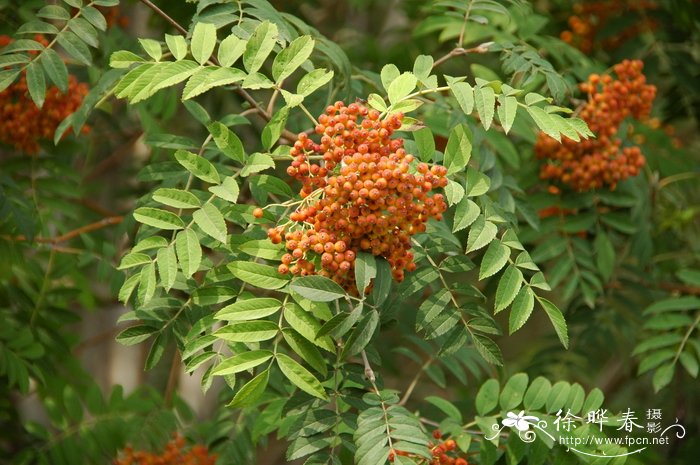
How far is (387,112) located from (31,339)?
1.43m

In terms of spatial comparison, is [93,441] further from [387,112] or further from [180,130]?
[180,130]

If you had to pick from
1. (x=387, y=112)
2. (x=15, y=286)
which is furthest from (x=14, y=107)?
(x=387, y=112)

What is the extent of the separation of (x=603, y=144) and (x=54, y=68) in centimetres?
169

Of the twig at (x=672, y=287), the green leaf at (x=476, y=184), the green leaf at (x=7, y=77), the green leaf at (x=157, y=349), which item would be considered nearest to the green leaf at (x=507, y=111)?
the green leaf at (x=476, y=184)

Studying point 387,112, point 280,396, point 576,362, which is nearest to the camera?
point 387,112

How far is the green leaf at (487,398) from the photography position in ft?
7.24

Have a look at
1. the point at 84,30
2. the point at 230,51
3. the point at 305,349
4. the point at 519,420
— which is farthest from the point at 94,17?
the point at 519,420

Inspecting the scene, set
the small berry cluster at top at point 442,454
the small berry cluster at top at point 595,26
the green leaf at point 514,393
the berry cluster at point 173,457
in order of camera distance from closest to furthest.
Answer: the small berry cluster at top at point 442,454
the green leaf at point 514,393
the berry cluster at point 173,457
the small berry cluster at top at point 595,26

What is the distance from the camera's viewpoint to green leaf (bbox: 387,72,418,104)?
1868 mm

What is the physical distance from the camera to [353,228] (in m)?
1.76

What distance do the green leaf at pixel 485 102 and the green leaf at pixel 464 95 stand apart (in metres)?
0.02

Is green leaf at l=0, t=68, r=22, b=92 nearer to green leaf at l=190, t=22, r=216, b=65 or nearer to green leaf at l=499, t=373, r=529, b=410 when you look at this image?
green leaf at l=190, t=22, r=216, b=65

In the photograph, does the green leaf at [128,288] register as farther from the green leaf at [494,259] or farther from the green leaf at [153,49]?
the green leaf at [494,259]

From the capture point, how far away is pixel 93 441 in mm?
2705
